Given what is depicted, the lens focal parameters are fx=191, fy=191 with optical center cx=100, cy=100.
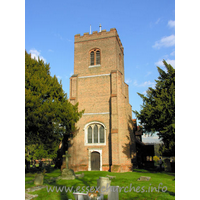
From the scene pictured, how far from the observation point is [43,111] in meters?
16.3

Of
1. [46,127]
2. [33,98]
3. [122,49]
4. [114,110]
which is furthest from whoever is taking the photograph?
[122,49]

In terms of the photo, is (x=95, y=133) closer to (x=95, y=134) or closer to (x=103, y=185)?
(x=95, y=134)

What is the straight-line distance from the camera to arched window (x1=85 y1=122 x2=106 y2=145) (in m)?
23.0

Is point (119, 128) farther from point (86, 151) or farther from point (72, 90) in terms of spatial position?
point (72, 90)

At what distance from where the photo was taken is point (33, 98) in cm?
1550

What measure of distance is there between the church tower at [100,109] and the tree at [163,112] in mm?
2946

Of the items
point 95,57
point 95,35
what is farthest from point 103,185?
point 95,35

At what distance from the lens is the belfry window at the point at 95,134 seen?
23000 mm

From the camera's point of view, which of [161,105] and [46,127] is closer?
[46,127]

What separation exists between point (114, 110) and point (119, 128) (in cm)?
225

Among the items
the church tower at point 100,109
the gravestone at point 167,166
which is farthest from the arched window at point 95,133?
the gravestone at point 167,166

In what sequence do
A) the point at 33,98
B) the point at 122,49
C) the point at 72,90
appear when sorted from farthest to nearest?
the point at 122,49 < the point at 72,90 < the point at 33,98

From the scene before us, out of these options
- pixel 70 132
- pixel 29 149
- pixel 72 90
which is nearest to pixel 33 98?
pixel 29 149

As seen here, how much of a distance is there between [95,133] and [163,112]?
8502mm
